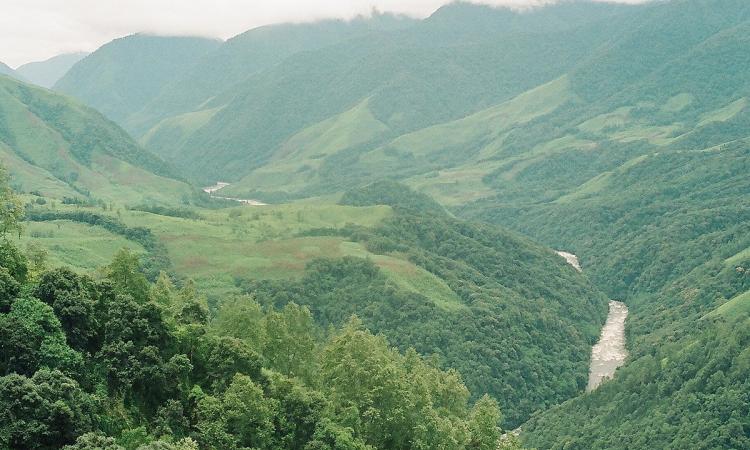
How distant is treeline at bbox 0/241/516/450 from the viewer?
2040 inches

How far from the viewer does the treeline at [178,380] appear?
170 ft

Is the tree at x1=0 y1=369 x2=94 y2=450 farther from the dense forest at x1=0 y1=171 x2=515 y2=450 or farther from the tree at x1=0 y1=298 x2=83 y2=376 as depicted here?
the tree at x1=0 y1=298 x2=83 y2=376

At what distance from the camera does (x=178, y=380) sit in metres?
65.1

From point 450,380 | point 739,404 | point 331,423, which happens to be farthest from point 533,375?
point 331,423

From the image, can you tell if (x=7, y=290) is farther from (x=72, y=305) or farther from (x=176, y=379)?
(x=176, y=379)

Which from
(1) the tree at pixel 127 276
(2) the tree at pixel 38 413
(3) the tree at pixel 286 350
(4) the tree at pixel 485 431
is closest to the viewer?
(2) the tree at pixel 38 413

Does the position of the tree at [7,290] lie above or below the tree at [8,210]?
below

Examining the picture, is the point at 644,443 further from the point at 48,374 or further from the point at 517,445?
the point at 48,374

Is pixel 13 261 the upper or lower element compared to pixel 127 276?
upper

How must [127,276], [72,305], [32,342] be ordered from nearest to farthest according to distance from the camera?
[32,342], [72,305], [127,276]

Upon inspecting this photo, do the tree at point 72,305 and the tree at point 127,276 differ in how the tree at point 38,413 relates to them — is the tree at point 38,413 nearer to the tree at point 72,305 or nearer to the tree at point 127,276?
the tree at point 72,305

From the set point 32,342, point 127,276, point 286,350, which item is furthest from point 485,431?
point 32,342

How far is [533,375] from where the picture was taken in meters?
186

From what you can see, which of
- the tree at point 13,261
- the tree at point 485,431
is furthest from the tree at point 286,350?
the tree at point 13,261
